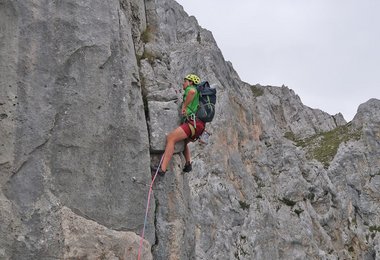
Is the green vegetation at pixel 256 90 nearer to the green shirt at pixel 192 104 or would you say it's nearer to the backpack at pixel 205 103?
the backpack at pixel 205 103

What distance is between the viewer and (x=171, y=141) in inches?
508

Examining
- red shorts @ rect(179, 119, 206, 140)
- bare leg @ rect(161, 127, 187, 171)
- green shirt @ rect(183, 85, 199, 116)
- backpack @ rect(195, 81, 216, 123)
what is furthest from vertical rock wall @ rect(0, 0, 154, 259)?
backpack @ rect(195, 81, 216, 123)

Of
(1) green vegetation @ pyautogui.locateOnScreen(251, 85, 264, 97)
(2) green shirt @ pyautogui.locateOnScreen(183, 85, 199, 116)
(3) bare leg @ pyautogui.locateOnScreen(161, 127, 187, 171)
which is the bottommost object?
(3) bare leg @ pyautogui.locateOnScreen(161, 127, 187, 171)

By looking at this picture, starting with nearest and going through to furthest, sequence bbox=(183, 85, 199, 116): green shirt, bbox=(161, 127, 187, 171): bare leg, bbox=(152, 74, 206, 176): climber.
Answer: bbox=(161, 127, 187, 171): bare leg → bbox=(152, 74, 206, 176): climber → bbox=(183, 85, 199, 116): green shirt

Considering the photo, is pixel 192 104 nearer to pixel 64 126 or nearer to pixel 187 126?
pixel 187 126

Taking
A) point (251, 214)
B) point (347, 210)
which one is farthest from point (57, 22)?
point (347, 210)

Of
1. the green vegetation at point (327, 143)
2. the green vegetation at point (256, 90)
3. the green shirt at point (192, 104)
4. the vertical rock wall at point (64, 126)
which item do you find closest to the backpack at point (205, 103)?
the green shirt at point (192, 104)

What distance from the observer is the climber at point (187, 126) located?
12789mm

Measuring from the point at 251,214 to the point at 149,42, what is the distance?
2952 cm

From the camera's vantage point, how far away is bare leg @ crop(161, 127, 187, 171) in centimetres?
1267

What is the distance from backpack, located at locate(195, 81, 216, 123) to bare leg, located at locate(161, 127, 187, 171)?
2.84 feet

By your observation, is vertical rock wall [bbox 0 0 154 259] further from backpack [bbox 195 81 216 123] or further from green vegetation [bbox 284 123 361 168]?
green vegetation [bbox 284 123 361 168]

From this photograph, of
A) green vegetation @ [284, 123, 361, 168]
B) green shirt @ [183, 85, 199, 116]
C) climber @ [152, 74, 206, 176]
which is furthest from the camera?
green vegetation @ [284, 123, 361, 168]

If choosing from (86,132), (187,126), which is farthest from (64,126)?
(187,126)
